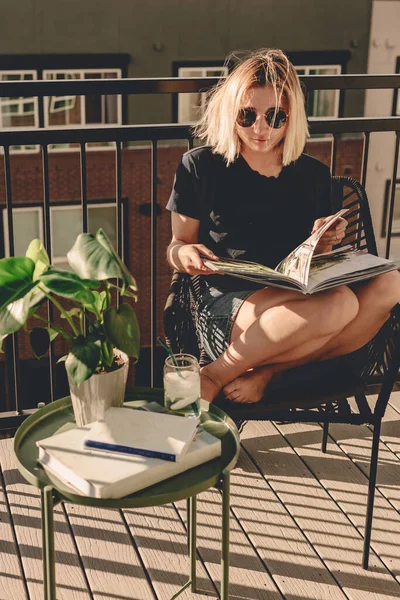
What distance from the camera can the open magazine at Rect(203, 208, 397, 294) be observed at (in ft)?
7.15

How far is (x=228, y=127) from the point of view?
249 centimetres

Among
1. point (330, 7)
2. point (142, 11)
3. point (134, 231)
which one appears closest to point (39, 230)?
point (134, 231)

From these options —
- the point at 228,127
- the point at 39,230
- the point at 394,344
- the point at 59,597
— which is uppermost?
the point at 228,127

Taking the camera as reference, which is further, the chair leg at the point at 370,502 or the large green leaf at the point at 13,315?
the chair leg at the point at 370,502

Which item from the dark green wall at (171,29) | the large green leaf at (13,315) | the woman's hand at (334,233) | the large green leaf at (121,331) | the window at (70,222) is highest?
the dark green wall at (171,29)

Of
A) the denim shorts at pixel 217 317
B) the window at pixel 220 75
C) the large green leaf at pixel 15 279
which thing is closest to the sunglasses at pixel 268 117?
the denim shorts at pixel 217 317

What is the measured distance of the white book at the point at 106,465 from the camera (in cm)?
161

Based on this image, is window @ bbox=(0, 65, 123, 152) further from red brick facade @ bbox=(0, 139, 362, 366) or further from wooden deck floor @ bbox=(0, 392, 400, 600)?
wooden deck floor @ bbox=(0, 392, 400, 600)

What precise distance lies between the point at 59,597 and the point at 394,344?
1.16m

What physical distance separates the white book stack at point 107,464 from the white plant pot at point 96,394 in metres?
0.07

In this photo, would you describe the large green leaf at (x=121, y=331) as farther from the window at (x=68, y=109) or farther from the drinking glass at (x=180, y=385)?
the window at (x=68, y=109)

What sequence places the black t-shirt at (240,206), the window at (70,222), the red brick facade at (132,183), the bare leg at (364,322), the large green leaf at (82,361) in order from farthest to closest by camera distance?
the window at (70,222), the red brick facade at (132,183), the black t-shirt at (240,206), the bare leg at (364,322), the large green leaf at (82,361)

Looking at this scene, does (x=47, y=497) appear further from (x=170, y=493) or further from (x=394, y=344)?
(x=394, y=344)

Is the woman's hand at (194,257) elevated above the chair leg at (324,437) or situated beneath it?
elevated above
